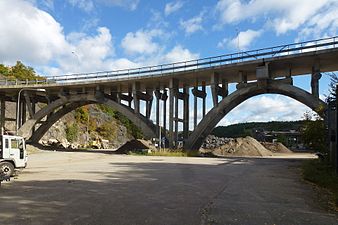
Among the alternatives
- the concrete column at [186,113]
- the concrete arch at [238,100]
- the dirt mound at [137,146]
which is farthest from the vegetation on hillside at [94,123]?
the concrete arch at [238,100]

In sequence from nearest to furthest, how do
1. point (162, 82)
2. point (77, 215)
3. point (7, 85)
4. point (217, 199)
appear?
point (77, 215)
point (217, 199)
point (162, 82)
point (7, 85)

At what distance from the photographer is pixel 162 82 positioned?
47.2 m

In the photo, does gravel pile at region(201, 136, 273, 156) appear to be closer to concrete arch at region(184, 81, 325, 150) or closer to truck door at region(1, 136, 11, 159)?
concrete arch at region(184, 81, 325, 150)

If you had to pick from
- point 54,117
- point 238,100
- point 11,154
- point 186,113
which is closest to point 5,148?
point 11,154

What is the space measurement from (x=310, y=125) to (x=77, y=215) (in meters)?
20.5

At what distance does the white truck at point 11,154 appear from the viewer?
53.8 ft

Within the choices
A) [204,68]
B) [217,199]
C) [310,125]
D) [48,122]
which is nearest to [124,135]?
[48,122]

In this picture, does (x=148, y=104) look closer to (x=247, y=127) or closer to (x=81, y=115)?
(x=81, y=115)

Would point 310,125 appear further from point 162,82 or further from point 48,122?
point 48,122

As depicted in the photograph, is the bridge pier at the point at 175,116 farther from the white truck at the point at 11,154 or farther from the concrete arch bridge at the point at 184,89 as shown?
the white truck at the point at 11,154

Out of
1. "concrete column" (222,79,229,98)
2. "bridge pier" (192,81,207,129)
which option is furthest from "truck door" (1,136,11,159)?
"bridge pier" (192,81,207,129)

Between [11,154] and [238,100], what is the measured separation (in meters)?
29.3

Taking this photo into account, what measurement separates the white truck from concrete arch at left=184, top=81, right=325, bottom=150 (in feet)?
87.7

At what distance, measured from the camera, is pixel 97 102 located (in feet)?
180
